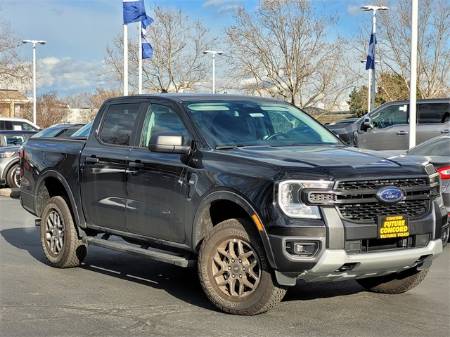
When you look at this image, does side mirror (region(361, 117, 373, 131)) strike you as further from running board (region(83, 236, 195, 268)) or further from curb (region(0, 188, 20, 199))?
running board (region(83, 236, 195, 268))

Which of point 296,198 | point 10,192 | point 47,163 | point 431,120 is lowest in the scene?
point 10,192

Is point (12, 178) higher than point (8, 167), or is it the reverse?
point (8, 167)

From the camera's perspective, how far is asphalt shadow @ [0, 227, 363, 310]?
262 inches

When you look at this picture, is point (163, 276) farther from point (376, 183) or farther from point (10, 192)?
point (10, 192)

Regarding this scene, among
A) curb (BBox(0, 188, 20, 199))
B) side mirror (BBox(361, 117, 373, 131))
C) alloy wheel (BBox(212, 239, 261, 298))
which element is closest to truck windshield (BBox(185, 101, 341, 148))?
alloy wheel (BBox(212, 239, 261, 298))

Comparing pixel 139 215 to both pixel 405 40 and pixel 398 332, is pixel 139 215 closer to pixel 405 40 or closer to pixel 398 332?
pixel 398 332

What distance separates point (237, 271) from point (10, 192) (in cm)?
1268

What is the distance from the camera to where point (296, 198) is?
5.38 m

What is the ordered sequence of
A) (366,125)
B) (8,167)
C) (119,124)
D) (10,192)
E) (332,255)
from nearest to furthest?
(332,255) → (119,124) → (10,192) → (366,125) → (8,167)

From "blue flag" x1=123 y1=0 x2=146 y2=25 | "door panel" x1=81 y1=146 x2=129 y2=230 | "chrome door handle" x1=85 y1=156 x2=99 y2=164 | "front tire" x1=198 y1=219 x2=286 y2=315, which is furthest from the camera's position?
"blue flag" x1=123 y1=0 x2=146 y2=25

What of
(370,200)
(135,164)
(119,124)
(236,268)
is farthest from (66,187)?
(370,200)

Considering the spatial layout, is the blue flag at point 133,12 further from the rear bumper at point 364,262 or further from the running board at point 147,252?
the rear bumper at point 364,262

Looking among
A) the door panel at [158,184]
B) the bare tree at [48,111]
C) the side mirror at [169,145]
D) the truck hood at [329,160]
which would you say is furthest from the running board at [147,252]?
the bare tree at [48,111]

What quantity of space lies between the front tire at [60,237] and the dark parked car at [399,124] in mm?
11065
